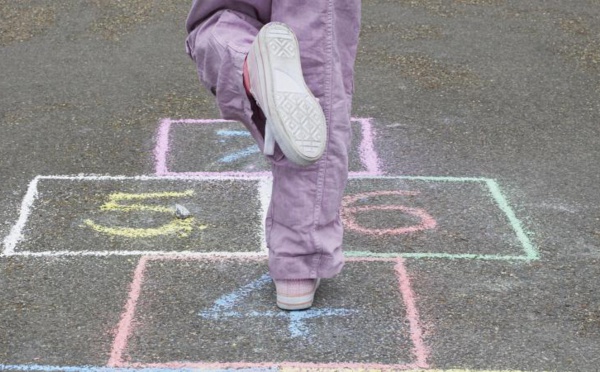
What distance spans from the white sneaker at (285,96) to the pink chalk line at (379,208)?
3.62ft

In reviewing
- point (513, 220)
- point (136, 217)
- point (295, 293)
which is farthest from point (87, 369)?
point (513, 220)

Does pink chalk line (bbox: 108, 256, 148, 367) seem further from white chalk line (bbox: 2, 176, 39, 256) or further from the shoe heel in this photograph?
the shoe heel

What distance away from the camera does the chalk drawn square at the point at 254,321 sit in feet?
10.5

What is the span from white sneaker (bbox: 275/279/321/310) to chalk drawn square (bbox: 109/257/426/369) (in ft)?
0.09

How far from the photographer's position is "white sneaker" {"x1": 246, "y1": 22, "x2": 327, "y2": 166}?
9.85 feet

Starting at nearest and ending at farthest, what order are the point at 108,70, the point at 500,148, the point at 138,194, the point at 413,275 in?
the point at 413,275 < the point at 138,194 < the point at 500,148 < the point at 108,70

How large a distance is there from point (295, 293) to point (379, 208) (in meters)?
0.96

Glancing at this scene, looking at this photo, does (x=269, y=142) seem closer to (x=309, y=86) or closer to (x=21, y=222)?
(x=309, y=86)

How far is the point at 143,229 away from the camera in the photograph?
412 cm

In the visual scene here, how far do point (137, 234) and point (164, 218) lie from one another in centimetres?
18

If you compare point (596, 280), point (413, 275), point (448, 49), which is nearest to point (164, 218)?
point (413, 275)

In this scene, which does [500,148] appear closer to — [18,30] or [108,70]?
[108,70]

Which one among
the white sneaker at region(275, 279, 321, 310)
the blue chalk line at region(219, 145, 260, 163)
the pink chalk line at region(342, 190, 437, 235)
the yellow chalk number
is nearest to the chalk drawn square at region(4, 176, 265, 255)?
the yellow chalk number

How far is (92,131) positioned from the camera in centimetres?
522
